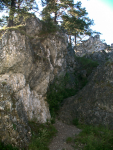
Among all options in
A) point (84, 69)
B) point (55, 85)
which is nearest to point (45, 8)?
point (55, 85)

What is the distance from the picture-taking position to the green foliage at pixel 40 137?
973cm

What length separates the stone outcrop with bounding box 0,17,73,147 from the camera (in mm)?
9742

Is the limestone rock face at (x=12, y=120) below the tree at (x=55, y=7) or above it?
below

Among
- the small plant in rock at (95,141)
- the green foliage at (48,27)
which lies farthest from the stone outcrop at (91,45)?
the small plant in rock at (95,141)

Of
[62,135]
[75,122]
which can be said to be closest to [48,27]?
[75,122]

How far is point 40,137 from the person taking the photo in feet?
35.8

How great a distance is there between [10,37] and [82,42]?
77.3 feet

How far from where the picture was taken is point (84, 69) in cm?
2556

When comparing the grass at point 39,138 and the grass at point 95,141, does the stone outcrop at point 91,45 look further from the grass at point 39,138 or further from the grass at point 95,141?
the grass at point 39,138

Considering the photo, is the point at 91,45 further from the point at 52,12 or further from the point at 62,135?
the point at 62,135

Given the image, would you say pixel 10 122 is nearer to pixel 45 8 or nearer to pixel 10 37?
pixel 10 37

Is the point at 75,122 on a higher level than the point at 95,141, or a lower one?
lower

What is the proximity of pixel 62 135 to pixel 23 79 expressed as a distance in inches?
241

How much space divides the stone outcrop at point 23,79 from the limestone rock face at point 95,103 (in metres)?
3.52
